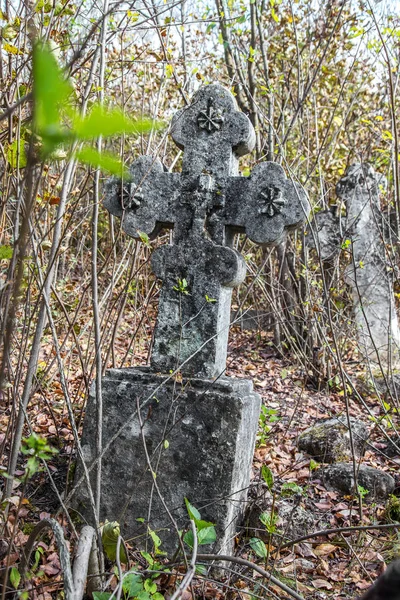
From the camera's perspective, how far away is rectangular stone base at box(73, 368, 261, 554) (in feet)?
8.48

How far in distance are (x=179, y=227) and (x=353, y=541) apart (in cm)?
185

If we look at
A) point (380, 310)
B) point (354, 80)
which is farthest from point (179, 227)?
point (354, 80)

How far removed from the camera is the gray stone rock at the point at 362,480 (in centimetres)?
329

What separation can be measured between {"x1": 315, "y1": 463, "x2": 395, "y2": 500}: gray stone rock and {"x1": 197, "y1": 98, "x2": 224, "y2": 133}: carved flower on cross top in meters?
2.16

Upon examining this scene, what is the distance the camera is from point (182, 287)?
9.21 ft

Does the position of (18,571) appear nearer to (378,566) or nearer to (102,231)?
(378,566)

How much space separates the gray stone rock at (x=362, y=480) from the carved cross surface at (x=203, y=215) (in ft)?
3.75

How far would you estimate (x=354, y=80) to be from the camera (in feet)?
25.1

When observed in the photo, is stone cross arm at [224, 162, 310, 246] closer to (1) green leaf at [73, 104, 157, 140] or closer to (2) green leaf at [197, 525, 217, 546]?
(2) green leaf at [197, 525, 217, 546]

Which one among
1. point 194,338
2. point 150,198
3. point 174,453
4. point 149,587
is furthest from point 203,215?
point 149,587

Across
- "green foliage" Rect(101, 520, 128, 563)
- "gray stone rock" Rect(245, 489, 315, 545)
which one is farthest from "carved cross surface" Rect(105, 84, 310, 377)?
"green foliage" Rect(101, 520, 128, 563)

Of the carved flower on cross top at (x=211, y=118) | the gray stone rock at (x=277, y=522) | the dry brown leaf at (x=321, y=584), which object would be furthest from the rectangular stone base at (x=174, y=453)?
the carved flower on cross top at (x=211, y=118)

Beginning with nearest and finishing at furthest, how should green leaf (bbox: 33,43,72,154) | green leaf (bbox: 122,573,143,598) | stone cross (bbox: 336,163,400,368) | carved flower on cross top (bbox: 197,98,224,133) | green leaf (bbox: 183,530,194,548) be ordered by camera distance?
1. green leaf (bbox: 33,43,72,154)
2. green leaf (bbox: 122,573,143,598)
3. green leaf (bbox: 183,530,194,548)
4. carved flower on cross top (bbox: 197,98,224,133)
5. stone cross (bbox: 336,163,400,368)

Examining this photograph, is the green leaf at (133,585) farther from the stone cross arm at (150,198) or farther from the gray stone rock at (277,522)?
the stone cross arm at (150,198)
